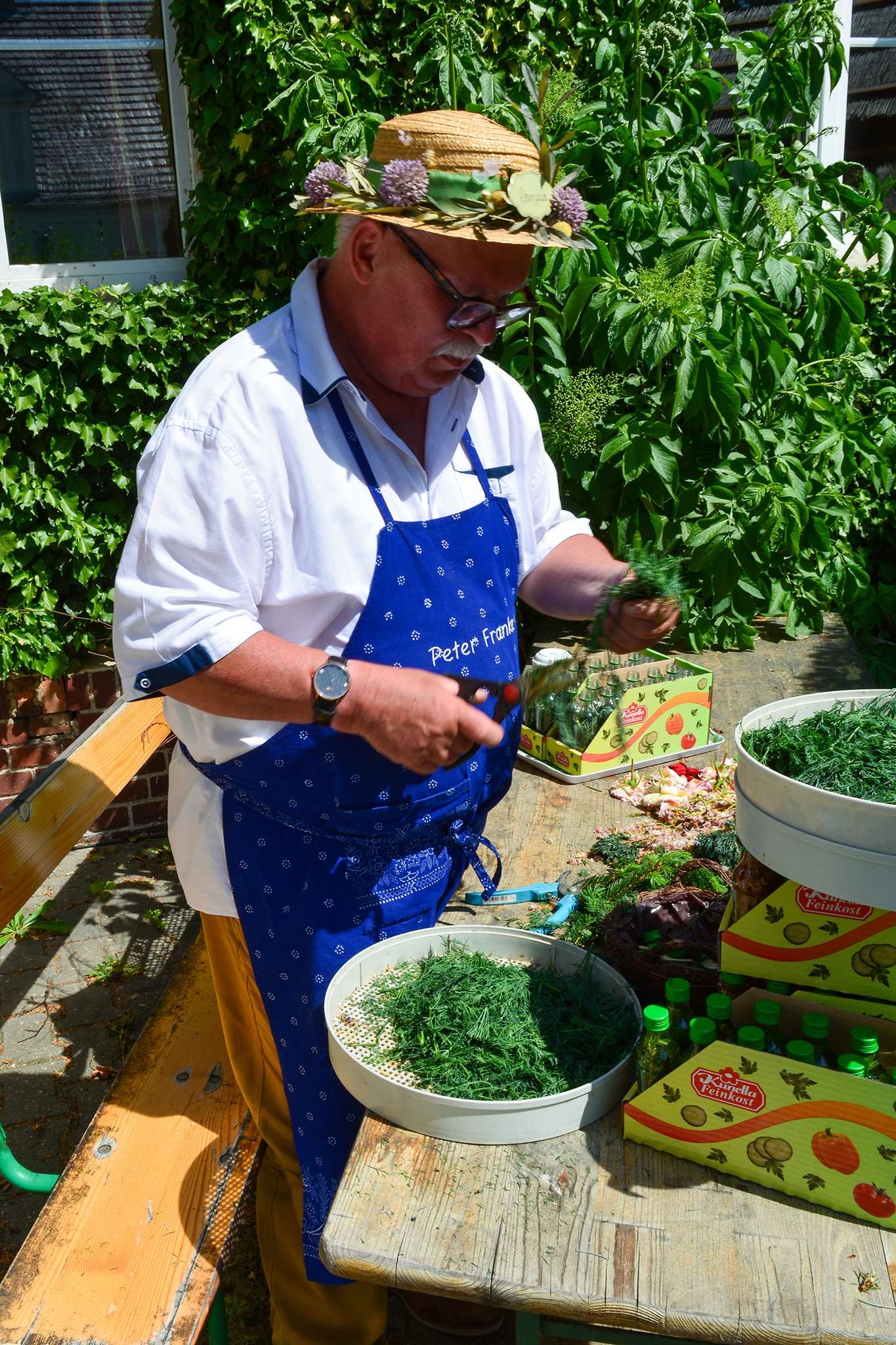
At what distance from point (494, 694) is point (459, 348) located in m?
0.58

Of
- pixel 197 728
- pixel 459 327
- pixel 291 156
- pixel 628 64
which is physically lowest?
pixel 197 728

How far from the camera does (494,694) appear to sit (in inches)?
79.1

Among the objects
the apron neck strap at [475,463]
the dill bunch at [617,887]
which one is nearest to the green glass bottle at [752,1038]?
the dill bunch at [617,887]

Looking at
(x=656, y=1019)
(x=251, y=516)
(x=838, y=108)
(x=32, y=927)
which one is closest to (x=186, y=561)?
(x=251, y=516)

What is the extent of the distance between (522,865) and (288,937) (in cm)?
71

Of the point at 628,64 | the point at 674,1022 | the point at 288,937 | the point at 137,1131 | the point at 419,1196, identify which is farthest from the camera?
the point at 628,64

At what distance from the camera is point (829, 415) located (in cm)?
439

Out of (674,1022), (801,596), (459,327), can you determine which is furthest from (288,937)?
(801,596)

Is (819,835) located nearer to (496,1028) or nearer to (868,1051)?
(868,1051)

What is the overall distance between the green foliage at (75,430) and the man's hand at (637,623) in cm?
288

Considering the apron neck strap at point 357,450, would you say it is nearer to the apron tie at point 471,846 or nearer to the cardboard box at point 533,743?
the apron tie at point 471,846

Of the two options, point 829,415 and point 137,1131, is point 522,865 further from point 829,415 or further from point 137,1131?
point 829,415

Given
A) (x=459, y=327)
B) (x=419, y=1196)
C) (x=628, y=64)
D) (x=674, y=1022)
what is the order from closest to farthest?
(x=419, y=1196) < (x=674, y=1022) < (x=459, y=327) < (x=628, y=64)

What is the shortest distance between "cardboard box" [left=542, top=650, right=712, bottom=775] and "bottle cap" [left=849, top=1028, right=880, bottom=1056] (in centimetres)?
150
